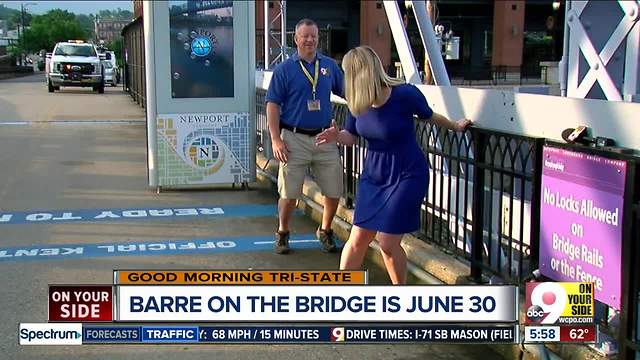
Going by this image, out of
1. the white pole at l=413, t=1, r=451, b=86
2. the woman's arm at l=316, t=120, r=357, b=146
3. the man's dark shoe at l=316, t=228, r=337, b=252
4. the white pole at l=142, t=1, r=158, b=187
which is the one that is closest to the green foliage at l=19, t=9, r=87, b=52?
the white pole at l=142, t=1, r=158, b=187

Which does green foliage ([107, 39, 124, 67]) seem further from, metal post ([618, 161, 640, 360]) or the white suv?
metal post ([618, 161, 640, 360])

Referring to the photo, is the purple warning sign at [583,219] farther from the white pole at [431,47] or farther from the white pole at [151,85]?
the white pole at [151,85]

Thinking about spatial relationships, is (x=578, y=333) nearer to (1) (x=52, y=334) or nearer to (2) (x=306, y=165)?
(1) (x=52, y=334)

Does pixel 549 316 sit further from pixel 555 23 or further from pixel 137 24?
pixel 137 24

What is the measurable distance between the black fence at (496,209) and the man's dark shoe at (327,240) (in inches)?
31.0

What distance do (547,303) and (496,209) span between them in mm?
1702

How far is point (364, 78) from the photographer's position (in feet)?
13.5

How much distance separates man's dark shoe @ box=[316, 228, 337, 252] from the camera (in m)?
6.45

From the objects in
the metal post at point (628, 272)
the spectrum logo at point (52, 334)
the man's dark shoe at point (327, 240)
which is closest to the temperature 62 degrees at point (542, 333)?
the metal post at point (628, 272)

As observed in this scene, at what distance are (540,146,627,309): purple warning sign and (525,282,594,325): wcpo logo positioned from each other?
269 mm

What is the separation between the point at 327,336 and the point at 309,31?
312 centimetres

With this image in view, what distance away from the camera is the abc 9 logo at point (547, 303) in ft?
11.2

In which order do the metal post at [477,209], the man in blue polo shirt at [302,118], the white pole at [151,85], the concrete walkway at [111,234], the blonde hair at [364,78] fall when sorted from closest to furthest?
the blonde hair at [364,78] → the concrete walkway at [111,234] → the metal post at [477,209] → the man in blue polo shirt at [302,118] → the white pole at [151,85]

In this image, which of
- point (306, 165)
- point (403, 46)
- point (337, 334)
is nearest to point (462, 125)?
point (337, 334)
